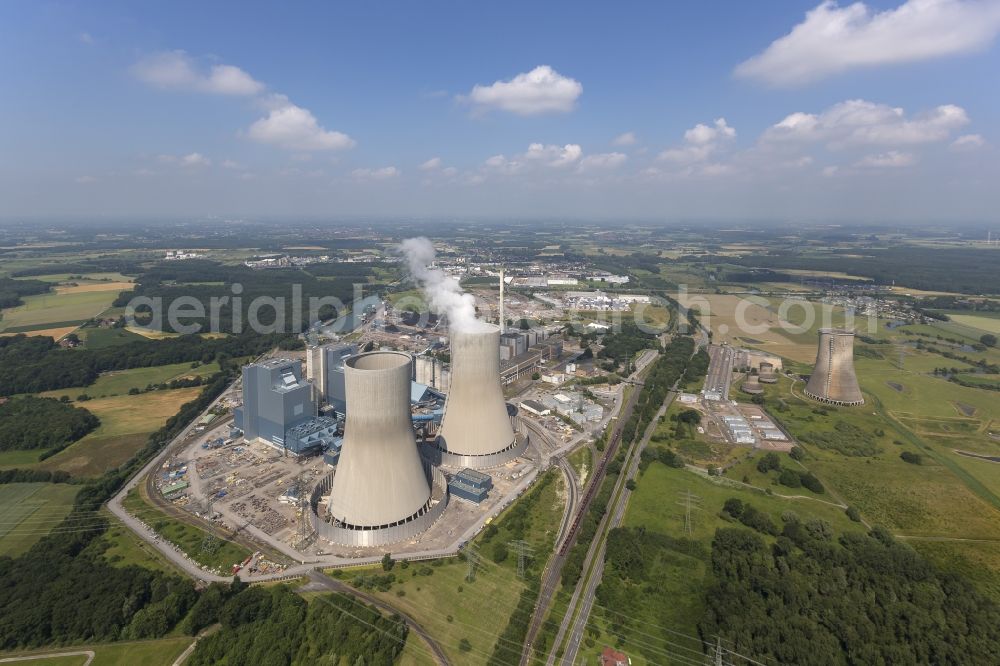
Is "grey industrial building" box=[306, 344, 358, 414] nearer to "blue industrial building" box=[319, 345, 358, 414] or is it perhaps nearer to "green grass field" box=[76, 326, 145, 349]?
"blue industrial building" box=[319, 345, 358, 414]

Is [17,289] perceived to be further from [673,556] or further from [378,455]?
[673,556]

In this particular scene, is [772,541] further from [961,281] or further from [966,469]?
[961,281]

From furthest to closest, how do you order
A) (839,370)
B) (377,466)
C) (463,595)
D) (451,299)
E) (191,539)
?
(839,370) → (451,299) → (191,539) → (377,466) → (463,595)

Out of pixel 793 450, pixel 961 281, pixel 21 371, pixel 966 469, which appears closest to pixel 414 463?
pixel 793 450

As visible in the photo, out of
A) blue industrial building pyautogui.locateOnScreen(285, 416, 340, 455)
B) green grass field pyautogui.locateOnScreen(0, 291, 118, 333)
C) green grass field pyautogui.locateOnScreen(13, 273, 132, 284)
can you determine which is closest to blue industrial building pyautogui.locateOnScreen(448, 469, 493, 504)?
blue industrial building pyautogui.locateOnScreen(285, 416, 340, 455)

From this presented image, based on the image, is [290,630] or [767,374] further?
[767,374]

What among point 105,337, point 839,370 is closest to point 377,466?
point 839,370
